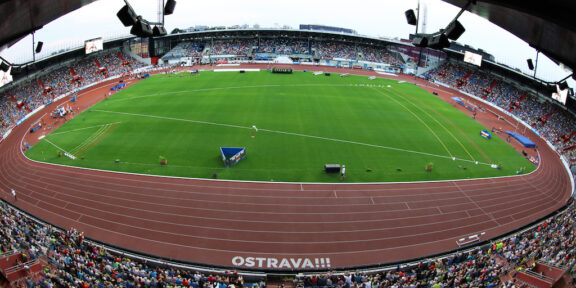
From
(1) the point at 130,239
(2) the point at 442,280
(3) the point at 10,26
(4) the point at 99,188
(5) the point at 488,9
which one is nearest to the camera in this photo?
(3) the point at 10,26

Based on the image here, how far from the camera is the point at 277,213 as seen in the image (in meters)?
24.8

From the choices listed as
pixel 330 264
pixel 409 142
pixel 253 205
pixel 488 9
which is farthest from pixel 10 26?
pixel 409 142

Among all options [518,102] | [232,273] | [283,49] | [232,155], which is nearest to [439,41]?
[232,273]

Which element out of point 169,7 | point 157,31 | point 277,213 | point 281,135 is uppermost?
point 169,7

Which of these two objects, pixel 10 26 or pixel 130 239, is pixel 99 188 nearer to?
pixel 130 239

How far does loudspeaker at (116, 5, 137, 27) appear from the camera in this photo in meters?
9.60

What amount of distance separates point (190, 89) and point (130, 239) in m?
37.0

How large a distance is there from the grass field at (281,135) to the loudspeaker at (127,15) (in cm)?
2020

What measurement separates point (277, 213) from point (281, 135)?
1473 centimetres

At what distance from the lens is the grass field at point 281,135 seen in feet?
103

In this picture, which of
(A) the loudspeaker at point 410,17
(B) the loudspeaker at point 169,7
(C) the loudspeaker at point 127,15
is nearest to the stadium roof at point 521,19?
(C) the loudspeaker at point 127,15

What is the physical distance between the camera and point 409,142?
37594 millimetres

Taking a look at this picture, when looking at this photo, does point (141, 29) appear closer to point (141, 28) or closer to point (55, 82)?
point (141, 28)

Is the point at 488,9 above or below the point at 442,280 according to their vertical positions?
above
